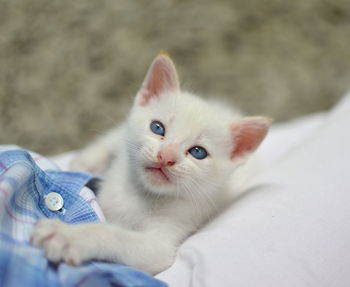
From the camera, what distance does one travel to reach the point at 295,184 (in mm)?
1390

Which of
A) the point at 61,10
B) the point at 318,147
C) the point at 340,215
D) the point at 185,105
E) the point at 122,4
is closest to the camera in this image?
the point at 340,215

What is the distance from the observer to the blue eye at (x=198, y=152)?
1.28 meters

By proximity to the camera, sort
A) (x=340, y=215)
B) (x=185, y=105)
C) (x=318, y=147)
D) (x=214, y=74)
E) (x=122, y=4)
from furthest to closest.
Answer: (x=214, y=74), (x=122, y=4), (x=318, y=147), (x=185, y=105), (x=340, y=215)

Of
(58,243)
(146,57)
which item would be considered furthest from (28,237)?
(146,57)

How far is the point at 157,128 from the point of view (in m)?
1.31

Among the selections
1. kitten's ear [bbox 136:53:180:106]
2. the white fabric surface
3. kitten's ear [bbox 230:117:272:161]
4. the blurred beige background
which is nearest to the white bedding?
the white fabric surface

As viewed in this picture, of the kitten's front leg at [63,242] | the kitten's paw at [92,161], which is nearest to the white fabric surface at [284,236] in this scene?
the kitten's front leg at [63,242]

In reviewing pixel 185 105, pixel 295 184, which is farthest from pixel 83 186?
pixel 295 184

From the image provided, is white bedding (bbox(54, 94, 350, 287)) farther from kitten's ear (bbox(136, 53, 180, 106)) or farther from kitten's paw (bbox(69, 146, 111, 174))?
kitten's paw (bbox(69, 146, 111, 174))

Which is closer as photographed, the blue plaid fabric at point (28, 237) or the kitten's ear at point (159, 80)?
the blue plaid fabric at point (28, 237)

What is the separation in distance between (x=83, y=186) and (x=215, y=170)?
45cm

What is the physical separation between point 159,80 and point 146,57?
1.36 m

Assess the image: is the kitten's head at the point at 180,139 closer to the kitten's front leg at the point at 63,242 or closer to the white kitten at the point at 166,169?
the white kitten at the point at 166,169

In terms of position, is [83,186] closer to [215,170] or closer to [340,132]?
[215,170]
